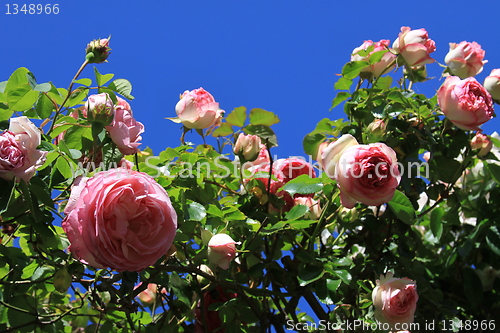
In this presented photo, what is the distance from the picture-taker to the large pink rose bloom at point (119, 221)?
763mm

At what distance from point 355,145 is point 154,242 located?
0.41 m

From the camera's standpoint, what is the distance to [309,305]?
53.2 inches

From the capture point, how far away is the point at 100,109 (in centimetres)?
91

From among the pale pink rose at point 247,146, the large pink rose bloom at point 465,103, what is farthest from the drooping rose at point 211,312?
the large pink rose bloom at point 465,103

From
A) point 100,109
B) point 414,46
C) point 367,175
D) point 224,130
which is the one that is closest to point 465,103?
point 414,46

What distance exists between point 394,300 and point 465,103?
1.47 ft

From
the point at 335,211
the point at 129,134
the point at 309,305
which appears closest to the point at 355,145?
the point at 335,211

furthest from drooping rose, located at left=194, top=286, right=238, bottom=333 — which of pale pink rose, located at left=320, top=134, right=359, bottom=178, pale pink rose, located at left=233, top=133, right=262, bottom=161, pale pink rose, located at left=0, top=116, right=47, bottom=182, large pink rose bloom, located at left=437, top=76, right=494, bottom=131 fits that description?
large pink rose bloom, located at left=437, top=76, right=494, bottom=131

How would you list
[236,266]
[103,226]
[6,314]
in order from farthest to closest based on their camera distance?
[236,266]
[6,314]
[103,226]

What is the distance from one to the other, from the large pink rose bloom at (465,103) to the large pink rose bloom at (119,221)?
2.37ft

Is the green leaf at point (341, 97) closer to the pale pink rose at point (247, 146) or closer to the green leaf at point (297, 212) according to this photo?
the pale pink rose at point (247, 146)

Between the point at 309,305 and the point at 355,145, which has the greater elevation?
the point at 355,145

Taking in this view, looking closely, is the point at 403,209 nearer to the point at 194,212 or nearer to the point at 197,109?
the point at 194,212

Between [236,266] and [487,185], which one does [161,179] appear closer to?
[236,266]
